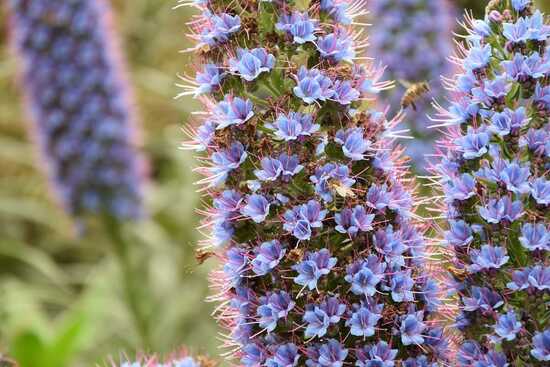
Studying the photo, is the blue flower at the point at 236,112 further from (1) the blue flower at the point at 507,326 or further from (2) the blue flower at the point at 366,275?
(1) the blue flower at the point at 507,326

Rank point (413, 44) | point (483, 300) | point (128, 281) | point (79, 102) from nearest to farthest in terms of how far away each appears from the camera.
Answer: point (483, 300) < point (413, 44) < point (128, 281) < point (79, 102)

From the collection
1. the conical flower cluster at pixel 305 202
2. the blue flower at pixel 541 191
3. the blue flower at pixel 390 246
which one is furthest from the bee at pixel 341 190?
the blue flower at pixel 541 191

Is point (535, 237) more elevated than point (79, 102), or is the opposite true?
point (79, 102)

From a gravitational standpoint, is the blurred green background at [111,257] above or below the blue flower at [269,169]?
above

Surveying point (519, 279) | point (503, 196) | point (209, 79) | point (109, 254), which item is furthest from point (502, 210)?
point (109, 254)

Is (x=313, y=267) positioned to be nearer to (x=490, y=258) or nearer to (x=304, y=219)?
(x=304, y=219)

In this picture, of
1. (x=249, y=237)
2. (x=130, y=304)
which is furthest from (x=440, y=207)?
(x=130, y=304)

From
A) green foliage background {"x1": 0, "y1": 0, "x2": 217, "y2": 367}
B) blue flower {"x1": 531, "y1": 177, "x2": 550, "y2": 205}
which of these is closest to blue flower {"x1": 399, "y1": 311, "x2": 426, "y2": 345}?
blue flower {"x1": 531, "y1": 177, "x2": 550, "y2": 205}

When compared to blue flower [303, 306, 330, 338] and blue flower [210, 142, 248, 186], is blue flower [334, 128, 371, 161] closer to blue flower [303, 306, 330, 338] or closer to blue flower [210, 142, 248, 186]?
blue flower [210, 142, 248, 186]
